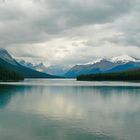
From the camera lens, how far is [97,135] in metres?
34.2

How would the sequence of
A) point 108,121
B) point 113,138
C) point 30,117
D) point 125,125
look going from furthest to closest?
point 30,117, point 108,121, point 125,125, point 113,138

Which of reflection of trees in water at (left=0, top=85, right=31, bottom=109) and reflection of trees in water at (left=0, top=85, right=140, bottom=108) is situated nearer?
reflection of trees in water at (left=0, top=85, right=31, bottom=109)

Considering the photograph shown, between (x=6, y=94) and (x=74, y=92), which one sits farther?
(x=74, y=92)

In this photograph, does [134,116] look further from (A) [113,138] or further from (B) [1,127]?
(B) [1,127]

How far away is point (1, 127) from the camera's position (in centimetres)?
3841

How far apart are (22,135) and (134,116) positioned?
22106mm

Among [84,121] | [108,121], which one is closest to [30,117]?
[84,121]

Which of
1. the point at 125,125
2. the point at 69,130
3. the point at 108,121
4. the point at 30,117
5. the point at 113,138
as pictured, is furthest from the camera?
the point at 30,117

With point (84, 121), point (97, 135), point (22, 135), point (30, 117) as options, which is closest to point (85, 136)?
point (97, 135)

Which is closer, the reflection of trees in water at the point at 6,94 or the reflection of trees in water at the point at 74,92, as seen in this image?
the reflection of trees in water at the point at 6,94

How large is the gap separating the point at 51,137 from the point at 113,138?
6.58 metres

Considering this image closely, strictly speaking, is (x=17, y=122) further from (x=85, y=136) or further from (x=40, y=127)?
(x=85, y=136)

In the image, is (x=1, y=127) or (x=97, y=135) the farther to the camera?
(x=1, y=127)

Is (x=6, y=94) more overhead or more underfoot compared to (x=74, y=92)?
more overhead
